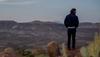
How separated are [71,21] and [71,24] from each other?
0.09 ft

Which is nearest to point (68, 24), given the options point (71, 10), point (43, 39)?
point (71, 10)

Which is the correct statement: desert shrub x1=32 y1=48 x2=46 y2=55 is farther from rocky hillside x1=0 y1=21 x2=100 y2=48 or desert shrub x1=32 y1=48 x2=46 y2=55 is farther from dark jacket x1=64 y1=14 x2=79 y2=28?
dark jacket x1=64 y1=14 x2=79 y2=28

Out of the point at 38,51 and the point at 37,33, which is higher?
the point at 37,33

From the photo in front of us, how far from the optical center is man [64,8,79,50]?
87.4 inches

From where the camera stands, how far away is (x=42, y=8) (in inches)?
89.0

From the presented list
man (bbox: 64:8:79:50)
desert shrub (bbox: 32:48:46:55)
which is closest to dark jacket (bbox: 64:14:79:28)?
man (bbox: 64:8:79:50)

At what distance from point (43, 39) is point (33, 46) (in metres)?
0.11

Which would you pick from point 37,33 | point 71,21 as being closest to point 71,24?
point 71,21

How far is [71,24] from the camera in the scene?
225 cm

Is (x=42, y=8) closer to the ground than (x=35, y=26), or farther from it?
farther from it

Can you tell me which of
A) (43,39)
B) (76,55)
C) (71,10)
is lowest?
(76,55)

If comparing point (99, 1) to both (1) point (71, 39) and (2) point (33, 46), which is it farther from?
(2) point (33, 46)

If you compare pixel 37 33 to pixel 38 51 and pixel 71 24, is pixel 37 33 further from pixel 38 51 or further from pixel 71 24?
pixel 71 24

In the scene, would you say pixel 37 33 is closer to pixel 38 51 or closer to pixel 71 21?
pixel 38 51
